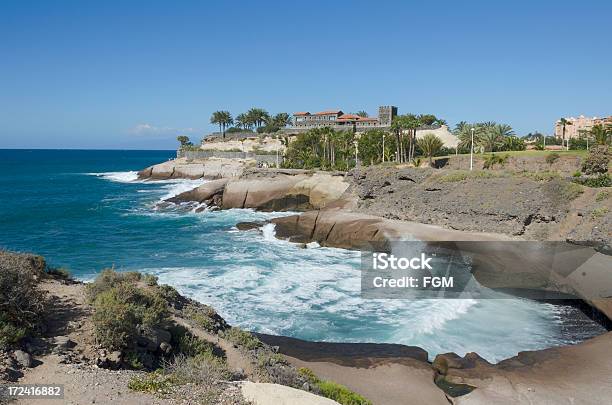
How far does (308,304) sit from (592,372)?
484 inches

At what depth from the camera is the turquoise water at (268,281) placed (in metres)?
19.2

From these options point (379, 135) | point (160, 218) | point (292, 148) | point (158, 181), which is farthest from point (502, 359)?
point (158, 181)

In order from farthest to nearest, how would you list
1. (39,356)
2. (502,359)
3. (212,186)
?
(212,186) < (502,359) < (39,356)

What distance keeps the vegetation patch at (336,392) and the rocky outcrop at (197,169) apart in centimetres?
6678

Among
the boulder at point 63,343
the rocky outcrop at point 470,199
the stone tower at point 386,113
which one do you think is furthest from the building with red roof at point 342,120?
the boulder at point 63,343

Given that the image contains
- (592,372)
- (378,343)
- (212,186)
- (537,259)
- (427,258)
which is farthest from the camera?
(212,186)

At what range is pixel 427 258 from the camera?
31891 millimetres

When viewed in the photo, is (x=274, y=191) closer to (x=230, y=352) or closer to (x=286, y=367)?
(x=286, y=367)

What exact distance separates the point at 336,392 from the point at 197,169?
259 ft

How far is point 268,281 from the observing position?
2622 centimetres

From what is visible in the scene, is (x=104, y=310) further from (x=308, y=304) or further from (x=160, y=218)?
(x=160, y=218)

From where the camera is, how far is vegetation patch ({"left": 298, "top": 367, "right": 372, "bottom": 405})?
11.7 meters

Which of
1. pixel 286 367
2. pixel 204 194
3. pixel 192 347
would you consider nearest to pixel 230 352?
pixel 192 347

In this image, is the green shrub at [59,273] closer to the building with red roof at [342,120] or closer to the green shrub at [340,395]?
the green shrub at [340,395]
